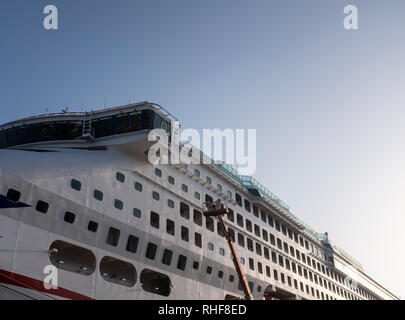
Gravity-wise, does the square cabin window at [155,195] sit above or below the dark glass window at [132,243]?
above

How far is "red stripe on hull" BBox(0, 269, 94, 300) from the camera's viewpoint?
13440 mm

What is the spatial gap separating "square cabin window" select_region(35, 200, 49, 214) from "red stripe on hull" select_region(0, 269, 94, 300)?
2659mm

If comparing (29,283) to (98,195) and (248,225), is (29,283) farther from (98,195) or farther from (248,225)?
(248,225)

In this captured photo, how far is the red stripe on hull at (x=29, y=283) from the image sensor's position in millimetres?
13440

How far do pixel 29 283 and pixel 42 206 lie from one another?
3.06m

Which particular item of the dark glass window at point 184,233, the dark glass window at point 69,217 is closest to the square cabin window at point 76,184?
the dark glass window at point 69,217

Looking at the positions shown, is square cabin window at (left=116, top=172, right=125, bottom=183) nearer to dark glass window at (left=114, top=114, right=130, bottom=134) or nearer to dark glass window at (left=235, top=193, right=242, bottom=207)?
dark glass window at (left=114, top=114, right=130, bottom=134)

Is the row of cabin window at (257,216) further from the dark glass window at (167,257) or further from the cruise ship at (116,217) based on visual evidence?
the dark glass window at (167,257)

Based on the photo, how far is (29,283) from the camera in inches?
552

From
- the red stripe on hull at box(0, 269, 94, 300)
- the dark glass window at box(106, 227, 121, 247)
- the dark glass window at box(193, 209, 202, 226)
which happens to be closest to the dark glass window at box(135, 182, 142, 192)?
the dark glass window at box(106, 227, 121, 247)

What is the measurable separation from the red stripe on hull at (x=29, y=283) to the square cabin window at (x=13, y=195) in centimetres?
272

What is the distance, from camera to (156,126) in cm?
2108

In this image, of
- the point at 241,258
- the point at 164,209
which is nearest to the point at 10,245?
the point at 164,209
